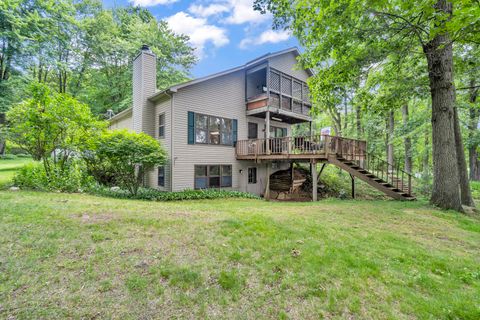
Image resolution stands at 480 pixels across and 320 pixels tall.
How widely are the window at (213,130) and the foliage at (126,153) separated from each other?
8.09ft

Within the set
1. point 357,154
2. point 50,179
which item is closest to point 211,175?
point 50,179

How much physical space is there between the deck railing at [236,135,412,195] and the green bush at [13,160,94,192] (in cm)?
776

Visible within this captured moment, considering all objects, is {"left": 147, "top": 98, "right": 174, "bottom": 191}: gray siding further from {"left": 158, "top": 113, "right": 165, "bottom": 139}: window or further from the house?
{"left": 158, "top": 113, "right": 165, "bottom": 139}: window

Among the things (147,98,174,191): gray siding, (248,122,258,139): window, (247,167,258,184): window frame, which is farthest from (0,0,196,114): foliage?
(247,167,258,184): window frame

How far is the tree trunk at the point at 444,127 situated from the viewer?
7.74 metres

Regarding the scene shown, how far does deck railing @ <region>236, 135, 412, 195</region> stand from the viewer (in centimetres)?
1035

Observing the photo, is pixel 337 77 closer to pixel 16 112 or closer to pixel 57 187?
pixel 57 187

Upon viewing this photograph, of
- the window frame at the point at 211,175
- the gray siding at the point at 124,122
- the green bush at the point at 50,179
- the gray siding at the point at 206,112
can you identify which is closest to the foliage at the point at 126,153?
the green bush at the point at 50,179

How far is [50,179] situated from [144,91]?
241 inches

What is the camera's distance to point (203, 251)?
3.72 m

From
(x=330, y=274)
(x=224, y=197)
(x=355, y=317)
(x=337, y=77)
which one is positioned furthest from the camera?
(x=224, y=197)

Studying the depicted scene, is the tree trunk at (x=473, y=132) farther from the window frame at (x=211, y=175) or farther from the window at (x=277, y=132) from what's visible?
the window frame at (x=211, y=175)

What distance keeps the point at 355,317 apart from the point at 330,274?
30.1 inches

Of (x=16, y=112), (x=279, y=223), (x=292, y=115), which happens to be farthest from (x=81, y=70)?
(x=279, y=223)
